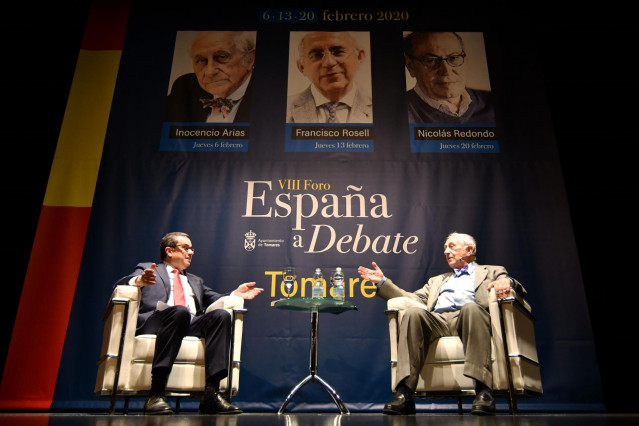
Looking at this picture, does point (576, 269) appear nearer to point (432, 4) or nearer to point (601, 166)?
point (601, 166)

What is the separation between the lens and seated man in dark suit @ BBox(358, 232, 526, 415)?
2.70 meters

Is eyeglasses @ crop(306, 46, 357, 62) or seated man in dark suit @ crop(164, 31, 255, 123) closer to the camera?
seated man in dark suit @ crop(164, 31, 255, 123)

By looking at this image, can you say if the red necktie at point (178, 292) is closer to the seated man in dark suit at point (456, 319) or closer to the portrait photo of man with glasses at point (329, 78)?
the seated man in dark suit at point (456, 319)

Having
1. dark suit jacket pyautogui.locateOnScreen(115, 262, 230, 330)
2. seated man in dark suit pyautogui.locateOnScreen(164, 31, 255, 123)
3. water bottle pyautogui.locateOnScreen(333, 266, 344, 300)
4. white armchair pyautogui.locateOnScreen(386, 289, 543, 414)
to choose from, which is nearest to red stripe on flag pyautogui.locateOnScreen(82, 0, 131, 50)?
seated man in dark suit pyautogui.locateOnScreen(164, 31, 255, 123)

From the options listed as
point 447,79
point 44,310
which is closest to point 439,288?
point 447,79

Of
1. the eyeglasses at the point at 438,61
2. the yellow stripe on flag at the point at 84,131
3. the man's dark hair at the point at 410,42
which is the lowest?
the yellow stripe on flag at the point at 84,131

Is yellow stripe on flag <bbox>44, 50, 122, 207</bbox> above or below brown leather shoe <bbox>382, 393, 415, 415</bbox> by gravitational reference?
above

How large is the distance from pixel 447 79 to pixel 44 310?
3.71 meters

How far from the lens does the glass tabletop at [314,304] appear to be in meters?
3.18

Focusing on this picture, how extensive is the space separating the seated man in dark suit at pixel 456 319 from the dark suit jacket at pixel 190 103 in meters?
1.89

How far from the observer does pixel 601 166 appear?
14.3 ft

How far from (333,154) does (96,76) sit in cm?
222

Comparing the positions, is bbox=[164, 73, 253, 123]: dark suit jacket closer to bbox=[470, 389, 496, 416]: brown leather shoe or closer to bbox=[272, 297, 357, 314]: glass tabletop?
bbox=[272, 297, 357, 314]: glass tabletop

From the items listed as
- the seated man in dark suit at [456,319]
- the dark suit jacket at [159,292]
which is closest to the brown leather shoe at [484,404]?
the seated man in dark suit at [456,319]
